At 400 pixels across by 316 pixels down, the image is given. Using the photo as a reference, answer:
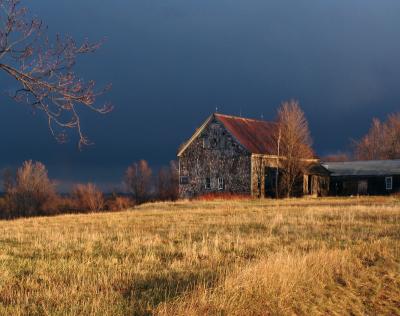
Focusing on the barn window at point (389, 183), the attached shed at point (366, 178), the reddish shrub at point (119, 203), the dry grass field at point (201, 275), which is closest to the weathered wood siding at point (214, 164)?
the attached shed at point (366, 178)

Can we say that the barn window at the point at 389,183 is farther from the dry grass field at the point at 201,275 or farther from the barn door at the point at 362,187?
the dry grass field at the point at 201,275

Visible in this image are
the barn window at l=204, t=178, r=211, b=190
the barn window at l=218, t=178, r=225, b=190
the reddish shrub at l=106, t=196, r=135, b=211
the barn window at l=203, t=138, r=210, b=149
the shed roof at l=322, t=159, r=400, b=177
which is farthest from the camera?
the reddish shrub at l=106, t=196, r=135, b=211

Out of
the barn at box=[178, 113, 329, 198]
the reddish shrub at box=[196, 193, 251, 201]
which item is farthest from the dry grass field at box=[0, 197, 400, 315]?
the barn at box=[178, 113, 329, 198]

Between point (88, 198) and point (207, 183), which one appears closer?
point (207, 183)

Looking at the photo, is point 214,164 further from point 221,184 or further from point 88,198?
point 88,198

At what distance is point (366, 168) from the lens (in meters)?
57.8

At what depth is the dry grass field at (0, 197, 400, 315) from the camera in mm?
7301

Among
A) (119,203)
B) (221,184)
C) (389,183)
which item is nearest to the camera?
(221,184)

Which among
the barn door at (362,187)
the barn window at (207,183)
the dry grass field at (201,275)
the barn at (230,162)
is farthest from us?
the barn door at (362,187)

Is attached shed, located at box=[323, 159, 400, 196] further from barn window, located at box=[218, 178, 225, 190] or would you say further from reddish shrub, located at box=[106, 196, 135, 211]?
reddish shrub, located at box=[106, 196, 135, 211]

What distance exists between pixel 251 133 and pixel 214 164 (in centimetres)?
535

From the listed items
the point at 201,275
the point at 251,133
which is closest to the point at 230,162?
the point at 251,133

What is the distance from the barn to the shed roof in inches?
200

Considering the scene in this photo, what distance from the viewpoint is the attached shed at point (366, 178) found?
54906 mm
